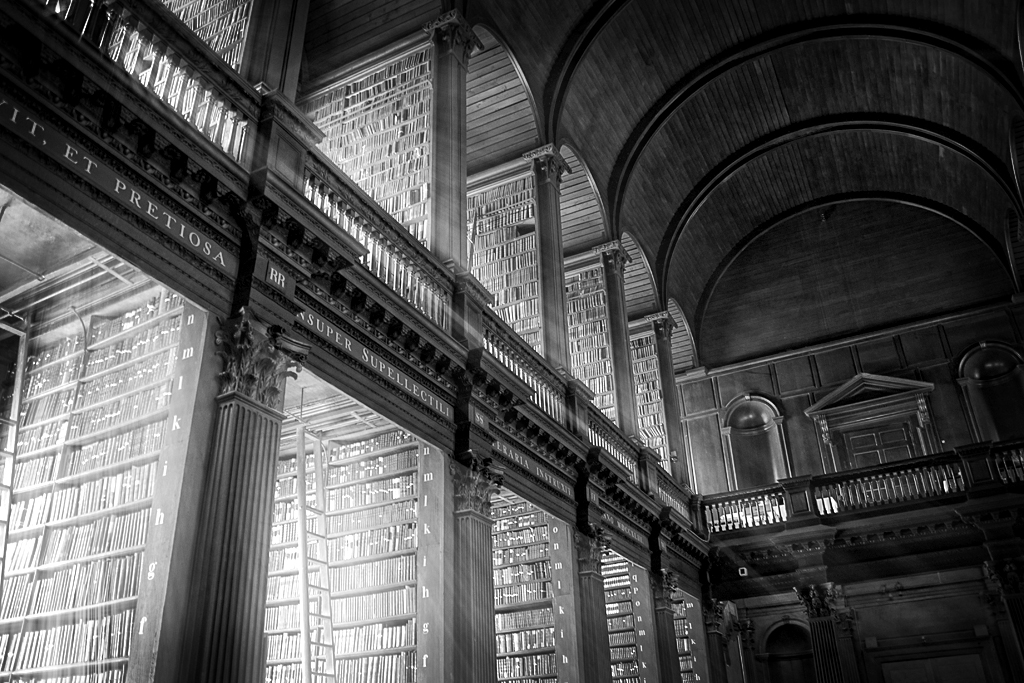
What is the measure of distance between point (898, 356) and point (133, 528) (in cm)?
1391

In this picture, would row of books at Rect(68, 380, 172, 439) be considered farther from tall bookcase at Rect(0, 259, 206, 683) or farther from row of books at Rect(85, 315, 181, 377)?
row of books at Rect(85, 315, 181, 377)

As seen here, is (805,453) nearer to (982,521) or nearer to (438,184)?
(982,521)

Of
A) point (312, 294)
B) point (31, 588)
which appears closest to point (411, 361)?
point (312, 294)

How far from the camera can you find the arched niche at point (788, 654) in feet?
45.9

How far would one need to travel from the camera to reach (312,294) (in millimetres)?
6238

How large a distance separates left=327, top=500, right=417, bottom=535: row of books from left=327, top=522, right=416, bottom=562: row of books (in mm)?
60

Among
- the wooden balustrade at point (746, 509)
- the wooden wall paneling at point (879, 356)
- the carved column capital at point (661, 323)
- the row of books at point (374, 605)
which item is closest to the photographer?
the row of books at point (374, 605)

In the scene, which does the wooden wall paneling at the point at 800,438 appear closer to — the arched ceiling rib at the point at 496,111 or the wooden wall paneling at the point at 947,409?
the wooden wall paneling at the point at 947,409

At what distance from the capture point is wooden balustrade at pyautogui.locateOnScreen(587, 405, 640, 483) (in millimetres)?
10734

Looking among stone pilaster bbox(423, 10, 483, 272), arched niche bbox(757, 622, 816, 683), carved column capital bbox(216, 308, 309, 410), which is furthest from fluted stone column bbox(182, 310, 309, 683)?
arched niche bbox(757, 622, 816, 683)

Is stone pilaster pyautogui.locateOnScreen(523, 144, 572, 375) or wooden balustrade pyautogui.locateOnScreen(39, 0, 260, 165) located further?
stone pilaster pyautogui.locateOnScreen(523, 144, 572, 375)

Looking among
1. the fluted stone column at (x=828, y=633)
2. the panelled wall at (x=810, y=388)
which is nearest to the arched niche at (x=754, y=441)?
the panelled wall at (x=810, y=388)

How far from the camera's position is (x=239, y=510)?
5.08 metres

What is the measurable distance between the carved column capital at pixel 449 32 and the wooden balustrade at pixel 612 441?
441cm
